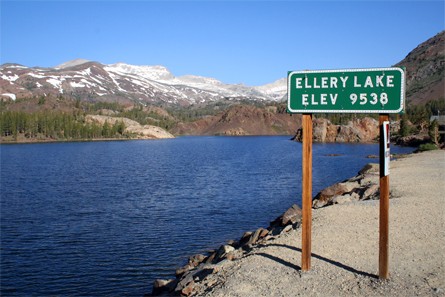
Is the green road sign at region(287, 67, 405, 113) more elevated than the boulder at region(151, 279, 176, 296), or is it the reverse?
the green road sign at region(287, 67, 405, 113)

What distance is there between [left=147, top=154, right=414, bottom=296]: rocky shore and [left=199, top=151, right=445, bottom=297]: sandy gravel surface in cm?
41

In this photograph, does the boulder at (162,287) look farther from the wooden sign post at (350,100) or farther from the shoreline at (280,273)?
the wooden sign post at (350,100)

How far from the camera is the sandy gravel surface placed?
10828 millimetres

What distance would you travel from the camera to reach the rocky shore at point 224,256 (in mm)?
13773

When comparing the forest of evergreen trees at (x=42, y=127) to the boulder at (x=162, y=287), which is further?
the forest of evergreen trees at (x=42, y=127)

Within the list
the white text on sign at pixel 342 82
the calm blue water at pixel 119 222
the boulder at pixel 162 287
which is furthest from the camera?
the calm blue water at pixel 119 222

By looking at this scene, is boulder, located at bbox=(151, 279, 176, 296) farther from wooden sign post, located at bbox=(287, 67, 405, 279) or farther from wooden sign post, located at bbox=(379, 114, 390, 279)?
wooden sign post, located at bbox=(379, 114, 390, 279)

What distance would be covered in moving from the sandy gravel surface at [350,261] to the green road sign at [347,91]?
4300mm

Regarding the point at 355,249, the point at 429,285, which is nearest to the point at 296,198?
the point at 355,249

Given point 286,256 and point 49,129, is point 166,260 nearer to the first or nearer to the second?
point 286,256

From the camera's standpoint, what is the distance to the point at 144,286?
2003 centimetres

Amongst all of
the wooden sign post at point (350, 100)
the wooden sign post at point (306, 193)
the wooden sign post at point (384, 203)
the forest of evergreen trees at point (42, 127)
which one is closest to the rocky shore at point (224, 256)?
the wooden sign post at point (306, 193)

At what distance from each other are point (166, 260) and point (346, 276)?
540 inches

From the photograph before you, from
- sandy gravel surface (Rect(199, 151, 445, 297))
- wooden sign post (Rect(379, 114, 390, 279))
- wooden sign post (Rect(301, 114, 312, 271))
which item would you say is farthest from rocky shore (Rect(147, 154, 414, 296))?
wooden sign post (Rect(379, 114, 390, 279))
